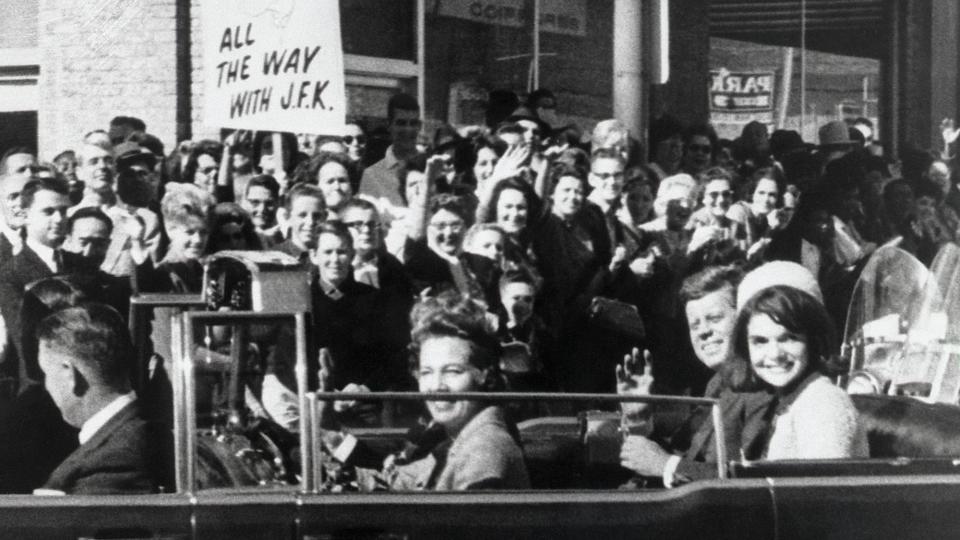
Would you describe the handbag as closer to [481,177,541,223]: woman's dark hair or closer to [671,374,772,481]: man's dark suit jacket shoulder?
[481,177,541,223]: woman's dark hair

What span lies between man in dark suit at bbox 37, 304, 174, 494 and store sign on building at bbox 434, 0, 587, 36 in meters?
9.36

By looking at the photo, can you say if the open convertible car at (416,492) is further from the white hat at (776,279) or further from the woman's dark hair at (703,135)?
the woman's dark hair at (703,135)

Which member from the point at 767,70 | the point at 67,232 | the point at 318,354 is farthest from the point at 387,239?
the point at 767,70

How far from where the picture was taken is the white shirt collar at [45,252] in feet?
23.3

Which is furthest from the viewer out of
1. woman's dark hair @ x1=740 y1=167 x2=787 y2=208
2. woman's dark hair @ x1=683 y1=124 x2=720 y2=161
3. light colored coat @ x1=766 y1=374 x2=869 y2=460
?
woman's dark hair @ x1=683 y1=124 x2=720 y2=161

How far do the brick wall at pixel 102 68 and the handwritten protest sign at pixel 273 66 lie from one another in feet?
9.11

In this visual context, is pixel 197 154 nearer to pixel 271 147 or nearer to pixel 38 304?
pixel 271 147

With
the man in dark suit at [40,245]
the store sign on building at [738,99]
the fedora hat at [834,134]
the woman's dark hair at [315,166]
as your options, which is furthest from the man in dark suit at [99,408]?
the store sign on building at [738,99]

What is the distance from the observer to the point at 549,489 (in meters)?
3.84

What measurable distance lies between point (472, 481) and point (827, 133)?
1016cm

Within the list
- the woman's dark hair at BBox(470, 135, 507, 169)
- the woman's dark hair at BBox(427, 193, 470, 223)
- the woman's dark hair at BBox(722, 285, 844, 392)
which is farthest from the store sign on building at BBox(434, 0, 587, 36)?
the woman's dark hair at BBox(722, 285, 844, 392)

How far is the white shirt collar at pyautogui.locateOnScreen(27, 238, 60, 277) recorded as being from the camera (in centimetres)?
711

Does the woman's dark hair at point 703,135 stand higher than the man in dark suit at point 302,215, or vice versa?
the woman's dark hair at point 703,135

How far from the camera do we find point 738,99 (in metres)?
17.5
